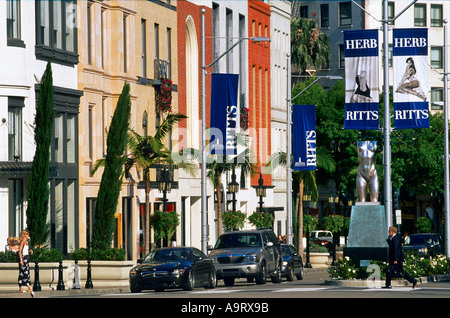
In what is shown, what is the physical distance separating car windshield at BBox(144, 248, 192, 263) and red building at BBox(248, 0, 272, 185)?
35.3m

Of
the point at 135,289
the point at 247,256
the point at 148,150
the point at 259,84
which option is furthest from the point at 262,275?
the point at 259,84

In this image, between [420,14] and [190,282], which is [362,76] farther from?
[420,14]

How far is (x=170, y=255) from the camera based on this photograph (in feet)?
113

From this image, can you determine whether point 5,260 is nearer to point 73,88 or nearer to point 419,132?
point 73,88

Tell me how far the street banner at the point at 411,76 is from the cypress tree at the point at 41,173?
10.8m

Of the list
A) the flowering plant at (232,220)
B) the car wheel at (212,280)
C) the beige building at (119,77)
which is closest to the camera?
the car wheel at (212,280)

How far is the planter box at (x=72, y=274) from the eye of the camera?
112 ft

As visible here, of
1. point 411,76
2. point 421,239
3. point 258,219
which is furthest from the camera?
point 258,219

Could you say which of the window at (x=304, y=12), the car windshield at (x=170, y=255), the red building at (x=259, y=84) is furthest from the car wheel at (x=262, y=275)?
the window at (x=304, y=12)

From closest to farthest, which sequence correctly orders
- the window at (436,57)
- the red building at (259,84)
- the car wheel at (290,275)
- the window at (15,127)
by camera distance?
the window at (15,127) < the car wheel at (290,275) < the red building at (259,84) < the window at (436,57)

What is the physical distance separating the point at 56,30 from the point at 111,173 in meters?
5.92

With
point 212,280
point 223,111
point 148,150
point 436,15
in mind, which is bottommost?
point 212,280

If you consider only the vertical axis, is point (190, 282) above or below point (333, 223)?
above

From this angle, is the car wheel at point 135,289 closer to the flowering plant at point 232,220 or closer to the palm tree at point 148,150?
the palm tree at point 148,150
